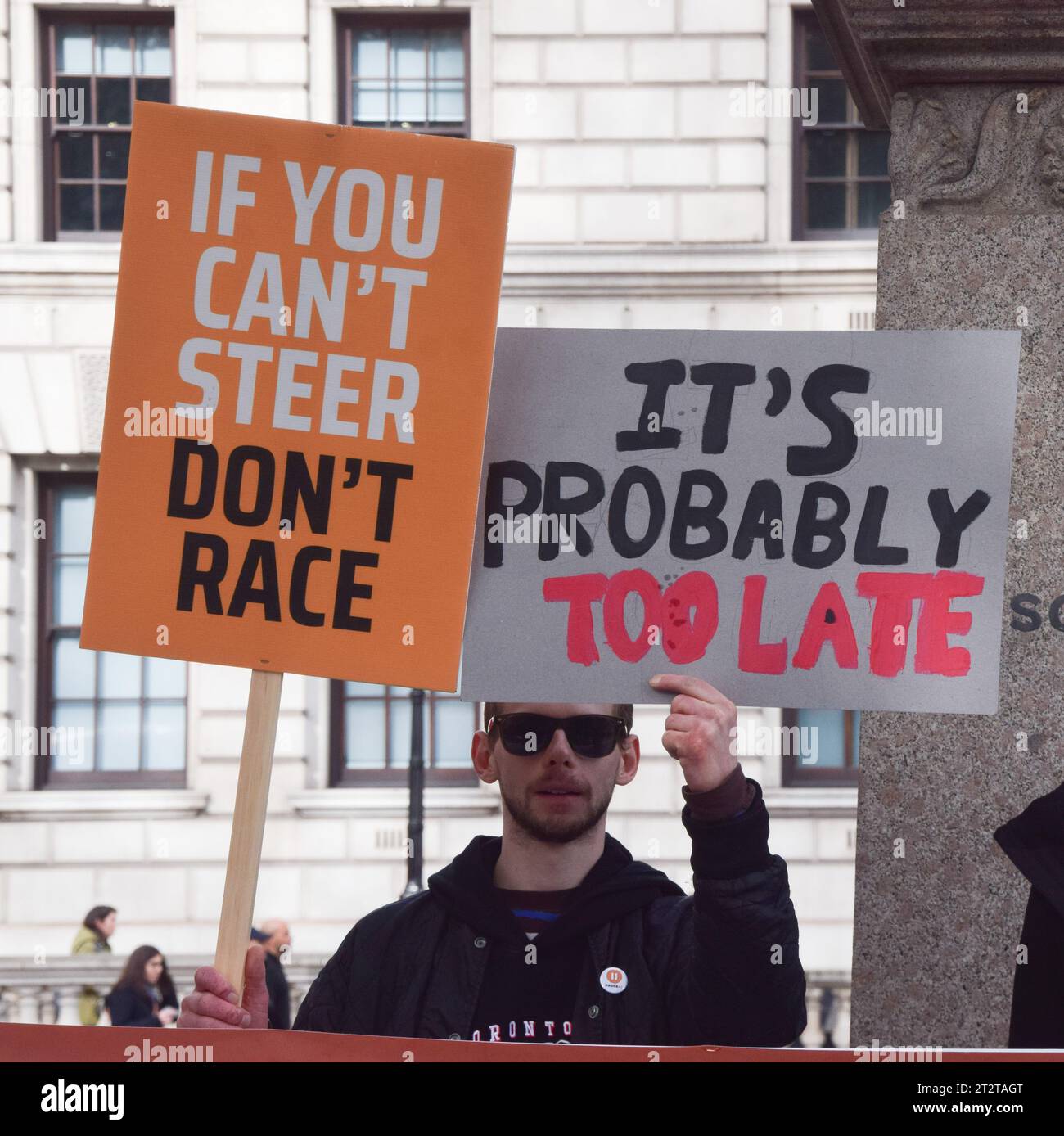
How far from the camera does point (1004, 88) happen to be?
3.67 m

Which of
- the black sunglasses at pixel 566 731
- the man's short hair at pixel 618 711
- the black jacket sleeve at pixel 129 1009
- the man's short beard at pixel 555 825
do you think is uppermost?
the man's short hair at pixel 618 711

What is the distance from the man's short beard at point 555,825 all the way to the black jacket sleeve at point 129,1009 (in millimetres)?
7451

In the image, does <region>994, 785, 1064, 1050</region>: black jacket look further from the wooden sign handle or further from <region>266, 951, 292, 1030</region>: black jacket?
<region>266, 951, 292, 1030</region>: black jacket

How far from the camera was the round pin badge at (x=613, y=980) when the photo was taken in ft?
9.45

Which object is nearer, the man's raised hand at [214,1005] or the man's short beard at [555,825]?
the man's raised hand at [214,1005]

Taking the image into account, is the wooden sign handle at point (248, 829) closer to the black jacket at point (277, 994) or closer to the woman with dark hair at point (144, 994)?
the black jacket at point (277, 994)

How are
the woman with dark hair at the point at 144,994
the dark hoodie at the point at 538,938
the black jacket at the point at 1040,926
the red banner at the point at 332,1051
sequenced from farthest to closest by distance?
the woman with dark hair at the point at 144,994 < the black jacket at the point at 1040,926 < the dark hoodie at the point at 538,938 < the red banner at the point at 332,1051

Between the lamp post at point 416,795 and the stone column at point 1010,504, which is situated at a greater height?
the stone column at point 1010,504

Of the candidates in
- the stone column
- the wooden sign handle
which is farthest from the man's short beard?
the stone column

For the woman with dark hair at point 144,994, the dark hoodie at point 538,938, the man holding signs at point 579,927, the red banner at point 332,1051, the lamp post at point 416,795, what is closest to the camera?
the red banner at point 332,1051

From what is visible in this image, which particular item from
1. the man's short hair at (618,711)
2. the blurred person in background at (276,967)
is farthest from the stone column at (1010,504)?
the blurred person in background at (276,967)
